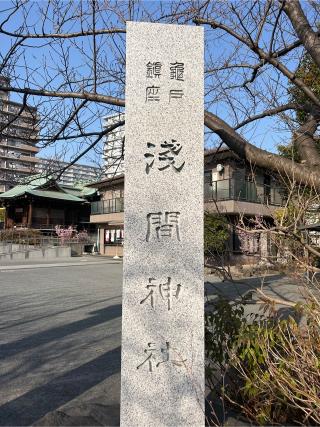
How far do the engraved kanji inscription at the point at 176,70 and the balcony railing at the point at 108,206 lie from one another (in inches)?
975

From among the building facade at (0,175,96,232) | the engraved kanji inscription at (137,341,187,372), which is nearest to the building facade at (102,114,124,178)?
the engraved kanji inscription at (137,341,187,372)

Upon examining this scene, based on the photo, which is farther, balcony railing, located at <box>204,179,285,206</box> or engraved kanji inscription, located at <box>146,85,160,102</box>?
balcony railing, located at <box>204,179,285,206</box>

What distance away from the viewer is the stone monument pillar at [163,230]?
121 inches

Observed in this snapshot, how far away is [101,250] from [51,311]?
23825 mm

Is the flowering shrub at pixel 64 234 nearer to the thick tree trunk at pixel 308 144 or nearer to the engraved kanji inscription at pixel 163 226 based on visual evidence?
the thick tree trunk at pixel 308 144

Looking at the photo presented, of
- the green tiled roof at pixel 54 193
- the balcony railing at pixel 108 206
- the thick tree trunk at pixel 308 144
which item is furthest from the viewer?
the green tiled roof at pixel 54 193

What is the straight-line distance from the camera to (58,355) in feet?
17.5

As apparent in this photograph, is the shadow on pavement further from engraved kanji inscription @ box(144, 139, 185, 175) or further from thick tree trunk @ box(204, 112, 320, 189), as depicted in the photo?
thick tree trunk @ box(204, 112, 320, 189)

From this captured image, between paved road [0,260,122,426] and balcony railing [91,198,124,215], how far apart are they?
18.2m

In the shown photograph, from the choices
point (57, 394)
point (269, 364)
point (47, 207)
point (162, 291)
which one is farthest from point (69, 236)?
point (269, 364)

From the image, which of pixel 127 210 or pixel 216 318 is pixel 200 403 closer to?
pixel 216 318

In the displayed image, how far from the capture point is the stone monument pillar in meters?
3.07

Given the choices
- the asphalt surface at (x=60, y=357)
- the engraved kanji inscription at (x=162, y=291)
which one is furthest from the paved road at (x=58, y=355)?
the engraved kanji inscription at (x=162, y=291)

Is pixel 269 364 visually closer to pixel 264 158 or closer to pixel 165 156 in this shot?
pixel 165 156
